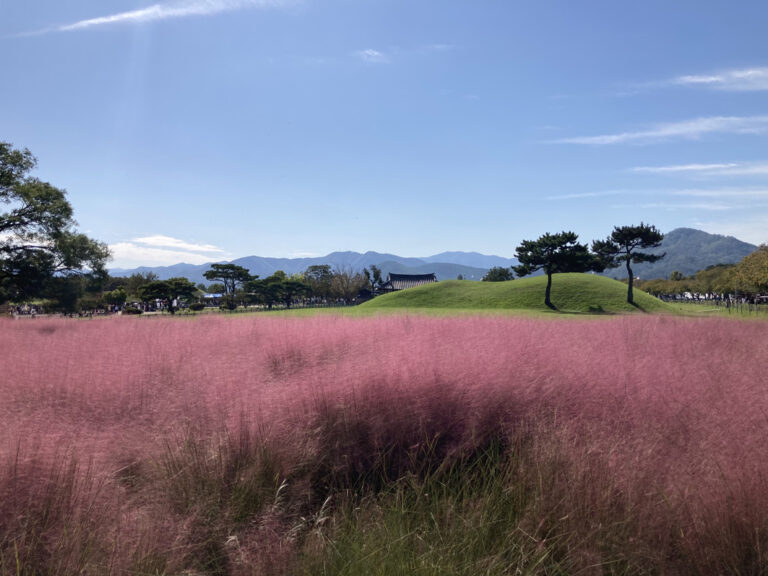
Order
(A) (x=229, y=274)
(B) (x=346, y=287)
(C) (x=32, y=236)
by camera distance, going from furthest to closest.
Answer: (B) (x=346, y=287)
(A) (x=229, y=274)
(C) (x=32, y=236)

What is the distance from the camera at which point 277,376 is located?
5.10 metres

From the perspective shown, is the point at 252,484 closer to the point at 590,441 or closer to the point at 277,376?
the point at 277,376

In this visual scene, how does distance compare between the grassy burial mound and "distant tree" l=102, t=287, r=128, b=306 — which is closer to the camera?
the grassy burial mound

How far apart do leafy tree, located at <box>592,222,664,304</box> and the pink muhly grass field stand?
131 ft

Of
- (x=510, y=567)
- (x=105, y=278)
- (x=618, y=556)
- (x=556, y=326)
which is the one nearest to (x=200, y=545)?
(x=510, y=567)

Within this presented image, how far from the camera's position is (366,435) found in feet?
12.6

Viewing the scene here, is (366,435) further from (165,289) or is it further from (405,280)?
(405,280)

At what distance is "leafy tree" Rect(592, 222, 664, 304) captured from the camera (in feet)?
133

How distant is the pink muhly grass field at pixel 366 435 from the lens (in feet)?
8.40

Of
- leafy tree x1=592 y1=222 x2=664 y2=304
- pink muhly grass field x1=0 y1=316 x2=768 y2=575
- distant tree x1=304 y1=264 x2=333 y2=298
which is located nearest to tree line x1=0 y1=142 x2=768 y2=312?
leafy tree x1=592 y1=222 x2=664 y2=304

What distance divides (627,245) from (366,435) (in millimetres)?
45727

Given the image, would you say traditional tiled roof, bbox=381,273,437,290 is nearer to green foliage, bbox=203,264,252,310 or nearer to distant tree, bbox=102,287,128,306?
green foliage, bbox=203,264,252,310

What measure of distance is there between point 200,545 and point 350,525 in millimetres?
1009

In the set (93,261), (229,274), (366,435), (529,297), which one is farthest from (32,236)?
(229,274)
